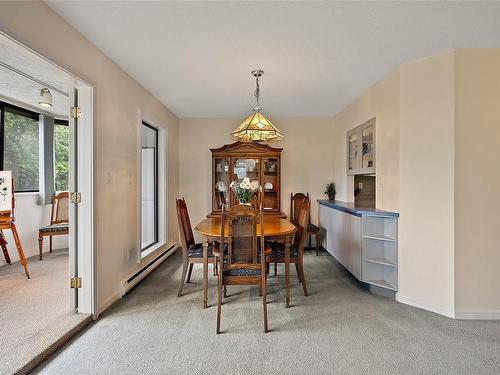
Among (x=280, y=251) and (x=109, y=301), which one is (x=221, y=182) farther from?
(x=109, y=301)

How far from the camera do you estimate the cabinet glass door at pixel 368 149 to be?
12.4ft

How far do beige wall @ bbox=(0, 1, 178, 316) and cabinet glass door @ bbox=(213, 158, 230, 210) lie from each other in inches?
61.3

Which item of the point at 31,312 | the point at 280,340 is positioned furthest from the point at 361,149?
the point at 31,312

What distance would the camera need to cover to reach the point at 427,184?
282 centimetres

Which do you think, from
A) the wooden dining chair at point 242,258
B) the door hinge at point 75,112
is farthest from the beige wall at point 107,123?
the wooden dining chair at point 242,258

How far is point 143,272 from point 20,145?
2882 mm

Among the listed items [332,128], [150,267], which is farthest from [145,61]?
[332,128]

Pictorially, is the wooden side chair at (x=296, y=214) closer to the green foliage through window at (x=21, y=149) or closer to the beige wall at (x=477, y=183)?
the beige wall at (x=477, y=183)

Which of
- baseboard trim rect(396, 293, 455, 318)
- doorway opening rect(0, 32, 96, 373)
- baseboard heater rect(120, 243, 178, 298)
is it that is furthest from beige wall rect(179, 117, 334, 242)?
baseboard trim rect(396, 293, 455, 318)

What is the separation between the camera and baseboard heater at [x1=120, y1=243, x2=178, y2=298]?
312 cm

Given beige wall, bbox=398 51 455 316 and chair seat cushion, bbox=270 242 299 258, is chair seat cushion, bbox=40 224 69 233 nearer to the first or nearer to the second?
chair seat cushion, bbox=270 242 299 258

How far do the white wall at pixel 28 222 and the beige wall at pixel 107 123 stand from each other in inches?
85.4

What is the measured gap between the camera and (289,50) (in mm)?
2699

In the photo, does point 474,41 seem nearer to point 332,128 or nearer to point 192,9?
point 192,9
